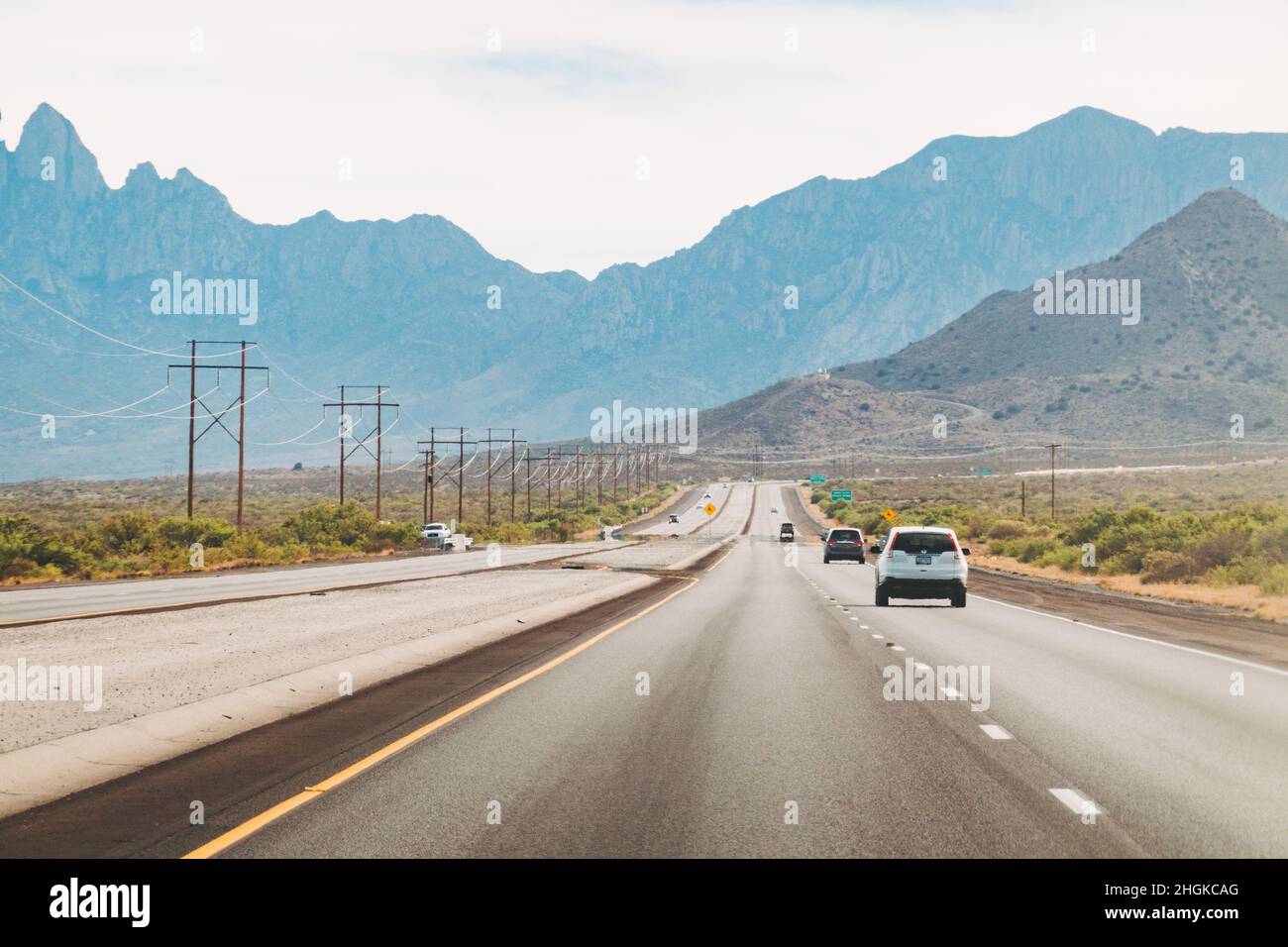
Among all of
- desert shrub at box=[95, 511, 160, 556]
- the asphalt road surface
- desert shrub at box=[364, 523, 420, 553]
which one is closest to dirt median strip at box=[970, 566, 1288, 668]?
desert shrub at box=[95, 511, 160, 556]

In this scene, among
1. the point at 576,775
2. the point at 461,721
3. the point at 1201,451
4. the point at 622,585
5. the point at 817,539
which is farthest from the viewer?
the point at 1201,451

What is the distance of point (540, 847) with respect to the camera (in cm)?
735

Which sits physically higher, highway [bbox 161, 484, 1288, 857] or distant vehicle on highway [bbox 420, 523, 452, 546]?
highway [bbox 161, 484, 1288, 857]

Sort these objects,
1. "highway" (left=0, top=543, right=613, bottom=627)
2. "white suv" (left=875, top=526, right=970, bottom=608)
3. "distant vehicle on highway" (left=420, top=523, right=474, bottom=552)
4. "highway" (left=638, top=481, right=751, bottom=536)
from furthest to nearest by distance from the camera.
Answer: "highway" (left=638, top=481, right=751, bottom=536)
"distant vehicle on highway" (left=420, top=523, right=474, bottom=552)
"white suv" (left=875, top=526, right=970, bottom=608)
"highway" (left=0, top=543, right=613, bottom=627)

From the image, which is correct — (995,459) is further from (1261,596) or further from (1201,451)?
(1261,596)

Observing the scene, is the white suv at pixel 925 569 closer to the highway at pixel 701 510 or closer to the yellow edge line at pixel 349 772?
the yellow edge line at pixel 349 772

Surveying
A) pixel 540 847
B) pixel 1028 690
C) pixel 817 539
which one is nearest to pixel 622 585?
pixel 1028 690

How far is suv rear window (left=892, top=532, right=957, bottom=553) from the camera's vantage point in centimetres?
3094

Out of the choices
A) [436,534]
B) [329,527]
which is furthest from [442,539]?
[329,527]

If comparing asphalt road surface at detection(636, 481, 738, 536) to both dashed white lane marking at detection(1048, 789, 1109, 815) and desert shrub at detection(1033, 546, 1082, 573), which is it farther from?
dashed white lane marking at detection(1048, 789, 1109, 815)

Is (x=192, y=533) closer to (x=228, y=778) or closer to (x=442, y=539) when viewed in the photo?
(x=442, y=539)

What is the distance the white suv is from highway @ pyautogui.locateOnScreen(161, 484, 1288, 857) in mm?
11650

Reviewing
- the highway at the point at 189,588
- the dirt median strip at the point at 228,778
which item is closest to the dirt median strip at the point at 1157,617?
the dirt median strip at the point at 228,778
